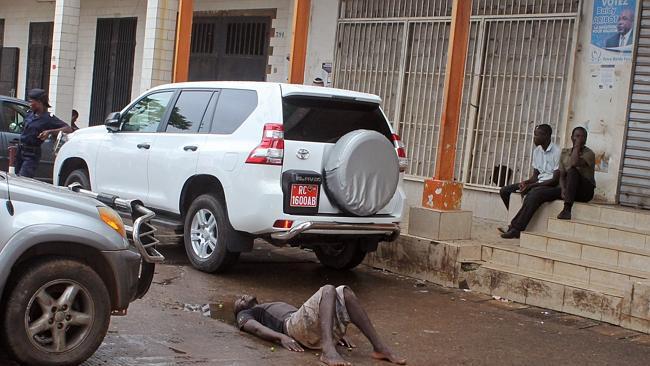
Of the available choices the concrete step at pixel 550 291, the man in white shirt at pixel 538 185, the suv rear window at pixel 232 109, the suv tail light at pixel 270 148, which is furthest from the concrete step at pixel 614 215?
the suv rear window at pixel 232 109

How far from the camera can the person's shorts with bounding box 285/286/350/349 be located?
593 centimetres

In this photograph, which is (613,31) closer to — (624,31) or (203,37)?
(624,31)

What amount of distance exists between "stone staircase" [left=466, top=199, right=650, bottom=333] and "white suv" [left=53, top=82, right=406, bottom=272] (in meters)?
1.38

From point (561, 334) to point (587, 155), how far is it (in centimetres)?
319

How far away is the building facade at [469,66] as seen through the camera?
1037cm

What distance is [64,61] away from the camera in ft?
53.7

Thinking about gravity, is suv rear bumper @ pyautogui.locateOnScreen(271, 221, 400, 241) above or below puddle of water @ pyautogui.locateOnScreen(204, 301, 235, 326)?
above

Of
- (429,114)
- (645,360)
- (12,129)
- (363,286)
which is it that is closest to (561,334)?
(645,360)

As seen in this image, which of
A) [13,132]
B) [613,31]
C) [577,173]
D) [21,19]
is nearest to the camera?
[577,173]

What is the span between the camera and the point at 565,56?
11062mm

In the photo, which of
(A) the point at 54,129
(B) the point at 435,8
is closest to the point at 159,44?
(A) the point at 54,129

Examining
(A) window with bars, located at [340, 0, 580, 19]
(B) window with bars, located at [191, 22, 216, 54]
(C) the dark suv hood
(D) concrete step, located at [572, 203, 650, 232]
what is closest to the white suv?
(D) concrete step, located at [572, 203, 650, 232]

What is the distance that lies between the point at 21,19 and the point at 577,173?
17.6 metres

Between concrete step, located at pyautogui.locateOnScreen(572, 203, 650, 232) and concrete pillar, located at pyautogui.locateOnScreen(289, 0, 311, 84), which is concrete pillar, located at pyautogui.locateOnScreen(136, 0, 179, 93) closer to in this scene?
concrete pillar, located at pyautogui.locateOnScreen(289, 0, 311, 84)
